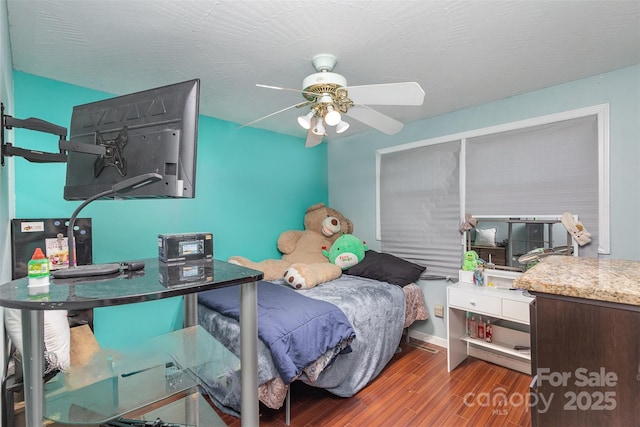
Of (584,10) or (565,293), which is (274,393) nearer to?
(565,293)

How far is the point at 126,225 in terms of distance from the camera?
2367mm

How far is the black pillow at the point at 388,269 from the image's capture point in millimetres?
2850

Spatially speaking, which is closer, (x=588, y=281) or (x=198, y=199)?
(x=588, y=281)

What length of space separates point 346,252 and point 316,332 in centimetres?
142

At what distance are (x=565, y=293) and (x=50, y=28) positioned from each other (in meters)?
2.50

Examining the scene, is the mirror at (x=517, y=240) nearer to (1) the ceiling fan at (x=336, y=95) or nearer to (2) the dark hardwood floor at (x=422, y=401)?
(2) the dark hardwood floor at (x=422, y=401)

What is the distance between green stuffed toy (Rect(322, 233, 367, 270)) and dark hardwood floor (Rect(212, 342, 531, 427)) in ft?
3.48

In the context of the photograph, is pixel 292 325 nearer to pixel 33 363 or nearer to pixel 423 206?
pixel 33 363

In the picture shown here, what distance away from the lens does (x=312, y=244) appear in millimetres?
3396

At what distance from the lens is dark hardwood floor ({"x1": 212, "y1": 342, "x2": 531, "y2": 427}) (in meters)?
1.86

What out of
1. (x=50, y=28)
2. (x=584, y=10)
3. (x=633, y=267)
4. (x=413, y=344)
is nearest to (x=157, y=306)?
(x=50, y=28)

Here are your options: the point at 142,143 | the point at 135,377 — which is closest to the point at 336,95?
the point at 142,143

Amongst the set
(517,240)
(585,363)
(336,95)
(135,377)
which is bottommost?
(135,377)

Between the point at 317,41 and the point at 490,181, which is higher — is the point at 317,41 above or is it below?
above
